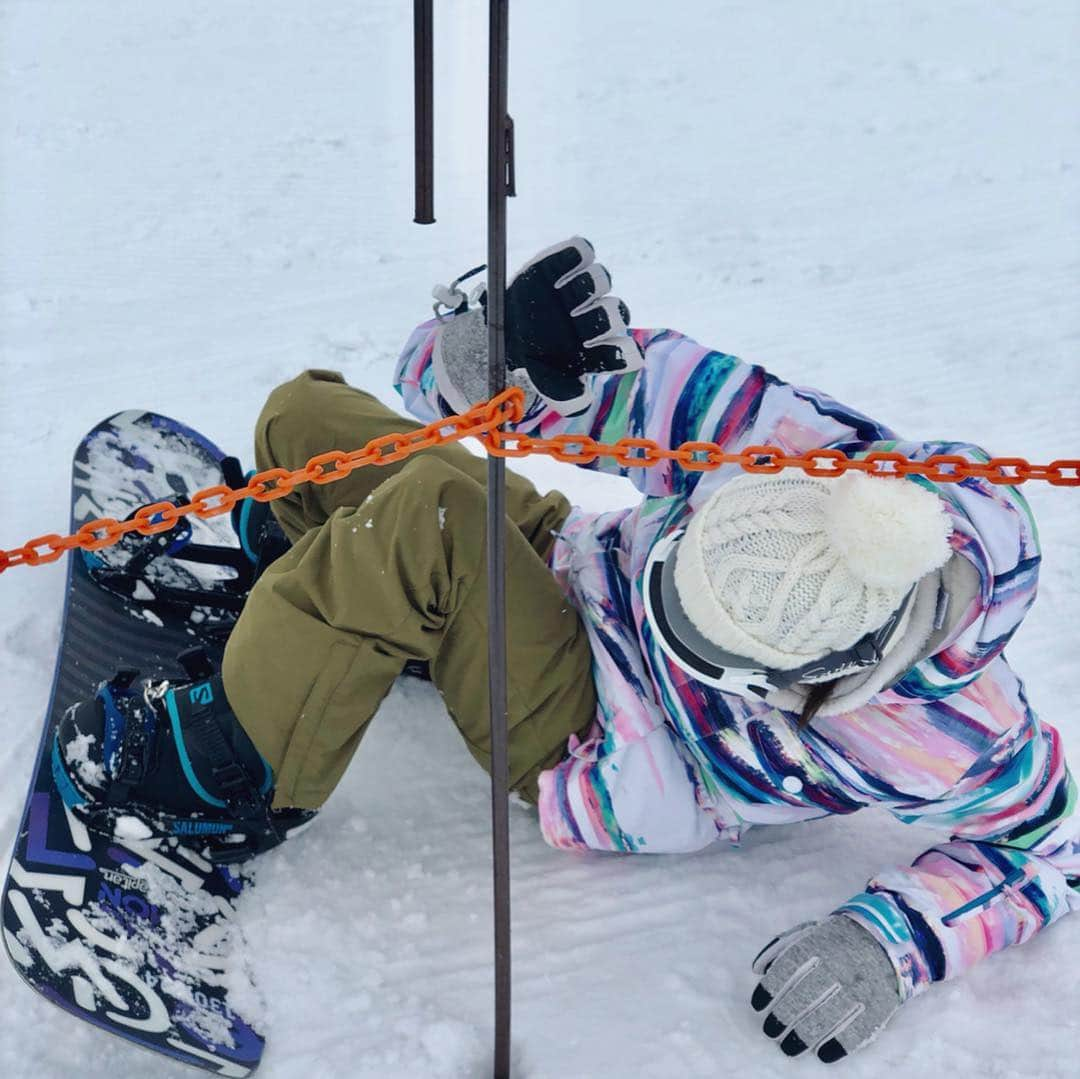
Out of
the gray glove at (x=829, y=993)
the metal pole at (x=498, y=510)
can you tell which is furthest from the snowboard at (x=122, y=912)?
the gray glove at (x=829, y=993)

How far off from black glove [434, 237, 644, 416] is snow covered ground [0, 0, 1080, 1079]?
77cm

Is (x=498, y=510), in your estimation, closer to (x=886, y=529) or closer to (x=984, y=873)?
(x=886, y=529)

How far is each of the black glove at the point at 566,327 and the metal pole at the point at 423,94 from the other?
→ 0.30 m

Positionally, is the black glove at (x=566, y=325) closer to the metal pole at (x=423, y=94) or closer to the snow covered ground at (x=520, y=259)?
A: the metal pole at (x=423, y=94)

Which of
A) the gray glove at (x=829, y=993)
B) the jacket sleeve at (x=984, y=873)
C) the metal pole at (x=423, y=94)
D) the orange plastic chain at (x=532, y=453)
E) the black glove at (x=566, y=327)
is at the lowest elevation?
the gray glove at (x=829, y=993)

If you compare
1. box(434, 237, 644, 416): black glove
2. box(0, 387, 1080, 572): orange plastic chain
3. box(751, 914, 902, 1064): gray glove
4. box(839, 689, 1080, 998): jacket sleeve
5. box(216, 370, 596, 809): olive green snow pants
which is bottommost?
box(751, 914, 902, 1064): gray glove

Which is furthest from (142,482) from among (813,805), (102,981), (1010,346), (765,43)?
(765,43)

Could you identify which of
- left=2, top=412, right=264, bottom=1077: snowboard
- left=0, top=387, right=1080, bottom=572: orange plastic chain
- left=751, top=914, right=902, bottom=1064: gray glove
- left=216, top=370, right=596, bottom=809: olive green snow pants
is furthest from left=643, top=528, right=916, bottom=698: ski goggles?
left=2, top=412, right=264, bottom=1077: snowboard

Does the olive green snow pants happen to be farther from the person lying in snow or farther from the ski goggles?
the ski goggles

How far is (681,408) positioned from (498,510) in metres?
0.49

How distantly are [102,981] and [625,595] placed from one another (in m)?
0.84

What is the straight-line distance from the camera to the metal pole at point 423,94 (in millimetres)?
1040

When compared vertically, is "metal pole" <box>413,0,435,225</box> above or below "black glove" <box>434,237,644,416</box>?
above

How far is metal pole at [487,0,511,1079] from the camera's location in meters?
1.04
